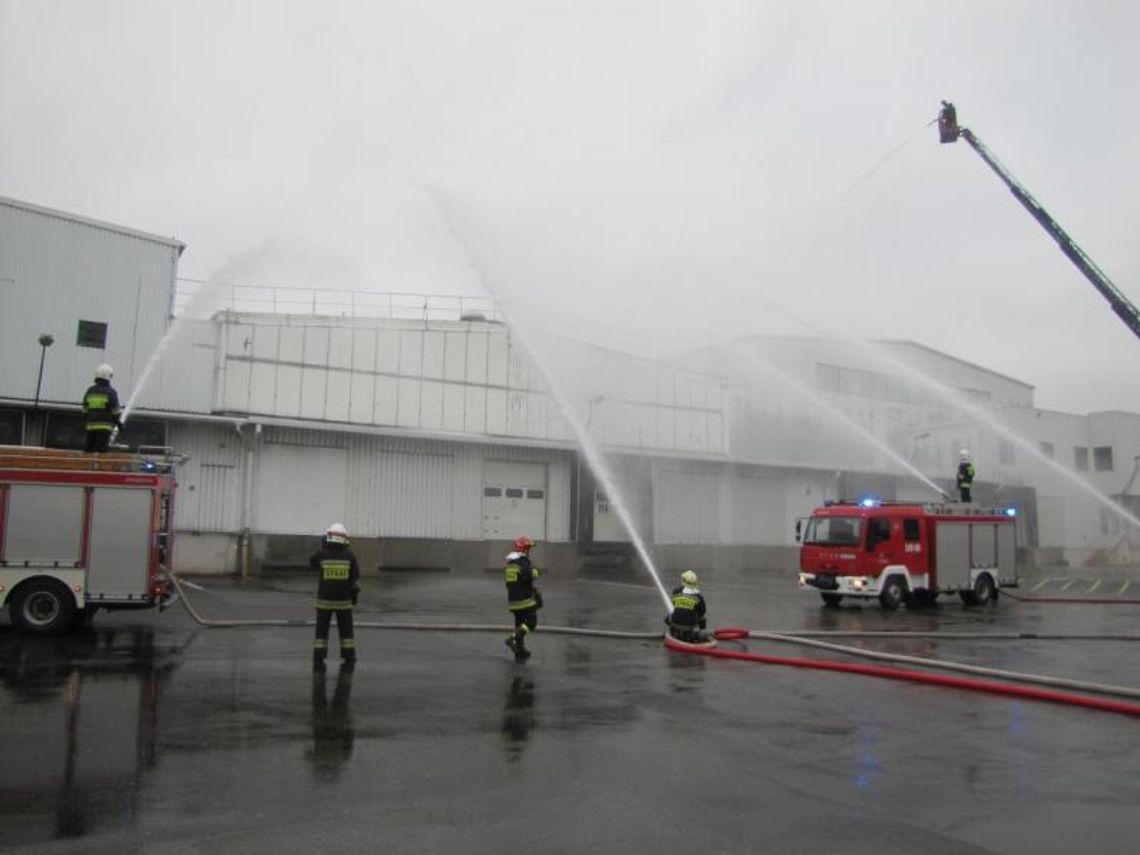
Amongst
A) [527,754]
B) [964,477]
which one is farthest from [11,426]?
[964,477]

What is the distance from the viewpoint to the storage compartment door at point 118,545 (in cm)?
1320

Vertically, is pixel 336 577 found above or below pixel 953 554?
below

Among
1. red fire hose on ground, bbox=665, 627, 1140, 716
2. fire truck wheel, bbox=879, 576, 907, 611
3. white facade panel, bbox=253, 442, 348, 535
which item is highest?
white facade panel, bbox=253, 442, 348, 535

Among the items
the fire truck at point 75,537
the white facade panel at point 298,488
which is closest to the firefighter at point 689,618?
the fire truck at point 75,537

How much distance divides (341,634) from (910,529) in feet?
49.8

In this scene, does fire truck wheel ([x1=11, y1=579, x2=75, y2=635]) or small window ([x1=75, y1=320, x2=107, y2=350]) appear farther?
small window ([x1=75, y1=320, x2=107, y2=350])

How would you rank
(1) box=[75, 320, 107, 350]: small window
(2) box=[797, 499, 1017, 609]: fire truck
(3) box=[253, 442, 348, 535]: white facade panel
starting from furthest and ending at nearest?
(3) box=[253, 442, 348, 535]: white facade panel
(1) box=[75, 320, 107, 350]: small window
(2) box=[797, 499, 1017, 609]: fire truck

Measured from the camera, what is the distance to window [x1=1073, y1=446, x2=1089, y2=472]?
2159 inches

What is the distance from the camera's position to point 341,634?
35.9 ft

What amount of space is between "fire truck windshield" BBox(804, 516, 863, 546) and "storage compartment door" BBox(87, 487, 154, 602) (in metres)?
15.0

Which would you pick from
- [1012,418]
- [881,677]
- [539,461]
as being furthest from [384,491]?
[1012,418]

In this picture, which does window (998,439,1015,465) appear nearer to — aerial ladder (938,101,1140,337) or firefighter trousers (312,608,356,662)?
aerial ladder (938,101,1140,337)

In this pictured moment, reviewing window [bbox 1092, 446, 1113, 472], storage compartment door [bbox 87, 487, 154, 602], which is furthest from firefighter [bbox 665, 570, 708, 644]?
window [bbox 1092, 446, 1113, 472]

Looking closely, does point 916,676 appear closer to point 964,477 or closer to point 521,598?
point 521,598
